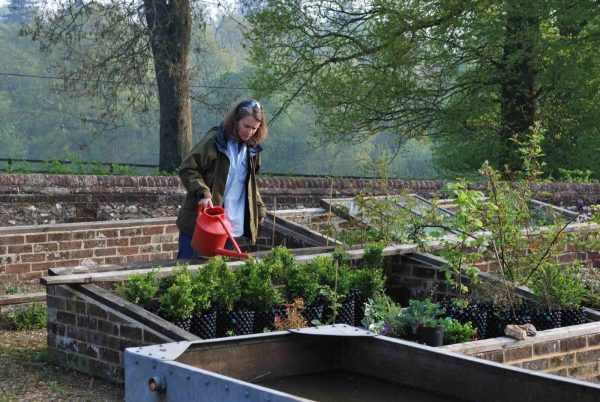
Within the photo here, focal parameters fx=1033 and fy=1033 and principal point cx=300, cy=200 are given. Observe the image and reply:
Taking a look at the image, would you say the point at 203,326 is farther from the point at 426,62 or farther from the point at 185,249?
the point at 426,62

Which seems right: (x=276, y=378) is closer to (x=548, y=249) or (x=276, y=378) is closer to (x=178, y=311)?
(x=178, y=311)

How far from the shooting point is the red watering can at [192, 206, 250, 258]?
25.8ft

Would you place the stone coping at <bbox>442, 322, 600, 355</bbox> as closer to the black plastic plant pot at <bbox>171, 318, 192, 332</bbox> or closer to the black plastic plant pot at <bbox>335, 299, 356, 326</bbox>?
the black plastic plant pot at <bbox>335, 299, 356, 326</bbox>

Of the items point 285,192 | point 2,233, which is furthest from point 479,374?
point 285,192

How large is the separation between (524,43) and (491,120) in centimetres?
413

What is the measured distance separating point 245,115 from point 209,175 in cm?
64

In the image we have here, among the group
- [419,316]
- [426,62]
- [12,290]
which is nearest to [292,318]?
[419,316]

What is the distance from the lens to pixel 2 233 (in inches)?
425

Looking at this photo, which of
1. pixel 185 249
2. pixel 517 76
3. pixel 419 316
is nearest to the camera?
pixel 419 316

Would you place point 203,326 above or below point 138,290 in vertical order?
below

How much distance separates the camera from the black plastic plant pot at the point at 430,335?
7188 millimetres

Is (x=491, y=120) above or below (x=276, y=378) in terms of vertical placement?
above

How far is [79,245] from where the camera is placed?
37.0 ft

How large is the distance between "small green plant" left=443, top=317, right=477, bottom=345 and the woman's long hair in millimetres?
2051
